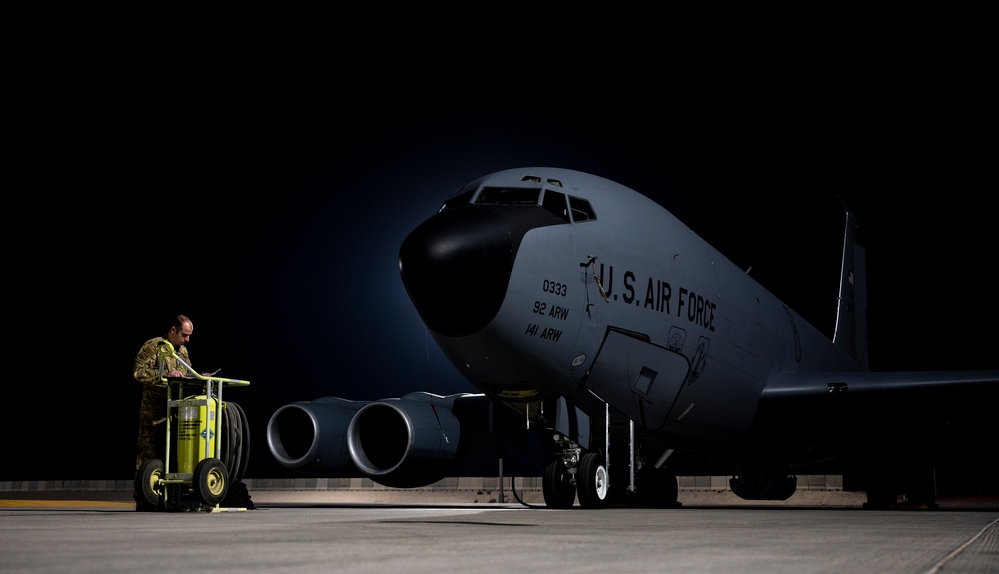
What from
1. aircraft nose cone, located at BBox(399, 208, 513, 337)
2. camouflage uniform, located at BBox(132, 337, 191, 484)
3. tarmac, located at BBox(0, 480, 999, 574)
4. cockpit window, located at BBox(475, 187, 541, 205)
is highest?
cockpit window, located at BBox(475, 187, 541, 205)

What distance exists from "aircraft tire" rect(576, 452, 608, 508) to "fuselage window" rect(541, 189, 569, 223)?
8.44ft

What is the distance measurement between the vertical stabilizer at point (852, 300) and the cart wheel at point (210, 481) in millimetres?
16198

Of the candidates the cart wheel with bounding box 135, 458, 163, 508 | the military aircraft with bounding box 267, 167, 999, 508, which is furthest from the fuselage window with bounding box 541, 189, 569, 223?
the cart wheel with bounding box 135, 458, 163, 508

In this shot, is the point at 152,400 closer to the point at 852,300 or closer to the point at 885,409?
the point at 885,409

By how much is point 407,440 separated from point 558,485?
287 centimetres

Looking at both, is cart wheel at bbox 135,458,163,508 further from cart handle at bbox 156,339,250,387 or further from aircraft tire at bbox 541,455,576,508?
aircraft tire at bbox 541,455,576,508

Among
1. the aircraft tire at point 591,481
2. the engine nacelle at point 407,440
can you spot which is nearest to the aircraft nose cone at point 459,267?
the aircraft tire at point 591,481

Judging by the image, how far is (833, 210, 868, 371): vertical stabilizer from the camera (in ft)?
74.0

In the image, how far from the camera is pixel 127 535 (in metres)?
5.06

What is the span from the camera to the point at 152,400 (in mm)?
9727

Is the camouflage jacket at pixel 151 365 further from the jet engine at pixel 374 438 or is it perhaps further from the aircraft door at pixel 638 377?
the aircraft door at pixel 638 377

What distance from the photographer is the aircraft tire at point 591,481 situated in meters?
10.2

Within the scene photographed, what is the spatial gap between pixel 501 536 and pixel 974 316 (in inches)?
1109

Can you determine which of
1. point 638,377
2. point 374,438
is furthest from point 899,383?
point 374,438
